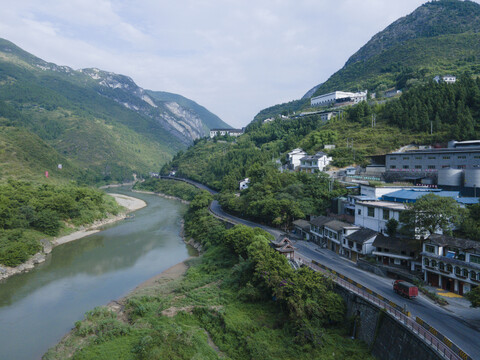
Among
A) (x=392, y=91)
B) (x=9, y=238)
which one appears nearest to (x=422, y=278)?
(x=9, y=238)

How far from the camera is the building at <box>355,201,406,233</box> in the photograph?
72.6ft

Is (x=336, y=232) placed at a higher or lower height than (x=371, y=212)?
lower

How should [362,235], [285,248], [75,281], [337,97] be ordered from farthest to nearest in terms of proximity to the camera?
1. [337,97]
2. [75,281]
3. [362,235]
4. [285,248]

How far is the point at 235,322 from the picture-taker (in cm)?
1720

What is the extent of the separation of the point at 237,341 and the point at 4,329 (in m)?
14.3

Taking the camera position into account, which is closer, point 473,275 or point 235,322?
point 473,275

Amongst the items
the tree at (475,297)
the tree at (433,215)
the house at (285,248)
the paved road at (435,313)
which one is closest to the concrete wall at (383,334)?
the paved road at (435,313)

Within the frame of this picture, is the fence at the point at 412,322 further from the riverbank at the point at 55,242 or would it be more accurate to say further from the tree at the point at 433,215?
the riverbank at the point at 55,242

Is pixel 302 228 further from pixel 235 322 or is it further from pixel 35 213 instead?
pixel 35 213

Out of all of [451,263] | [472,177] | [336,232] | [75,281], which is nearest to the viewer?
[451,263]

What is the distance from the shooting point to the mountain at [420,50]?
73375mm

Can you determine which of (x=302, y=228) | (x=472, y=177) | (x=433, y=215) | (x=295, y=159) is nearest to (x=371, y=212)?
(x=433, y=215)

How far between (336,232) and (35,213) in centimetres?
3377

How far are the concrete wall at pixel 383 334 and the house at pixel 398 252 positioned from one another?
16.9ft
